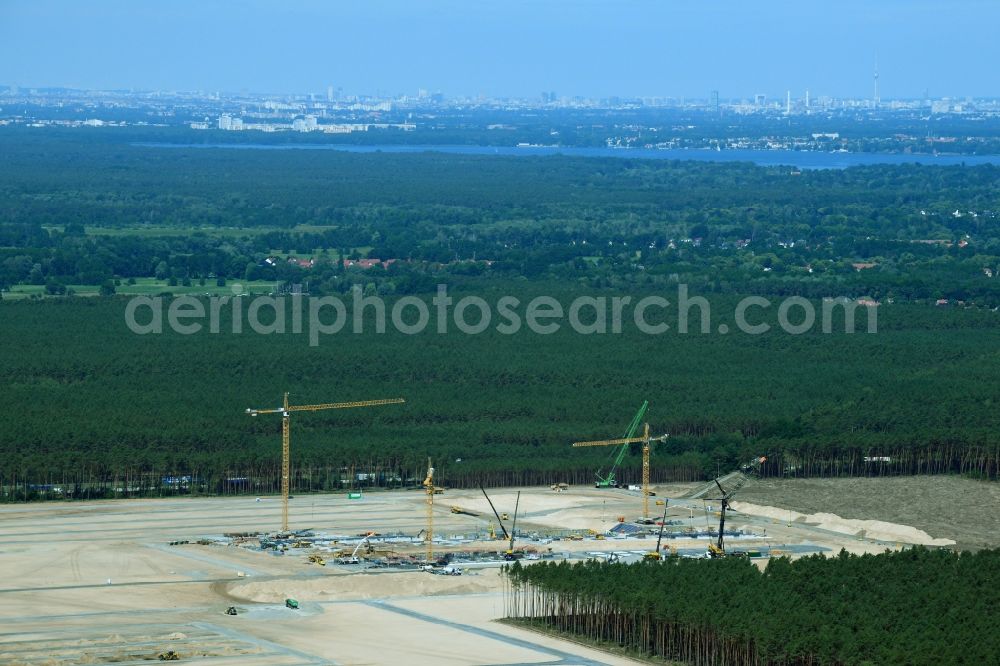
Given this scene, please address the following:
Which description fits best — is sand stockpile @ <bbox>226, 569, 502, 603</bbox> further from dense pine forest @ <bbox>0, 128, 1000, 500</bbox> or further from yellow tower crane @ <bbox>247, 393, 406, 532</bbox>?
dense pine forest @ <bbox>0, 128, 1000, 500</bbox>

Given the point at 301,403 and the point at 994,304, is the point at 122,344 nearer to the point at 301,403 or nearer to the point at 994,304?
the point at 301,403

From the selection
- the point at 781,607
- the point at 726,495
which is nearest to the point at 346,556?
the point at 726,495

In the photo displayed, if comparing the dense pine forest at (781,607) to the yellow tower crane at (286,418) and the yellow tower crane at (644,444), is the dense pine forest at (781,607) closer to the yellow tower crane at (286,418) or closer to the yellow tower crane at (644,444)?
the yellow tower crane at (286,418)

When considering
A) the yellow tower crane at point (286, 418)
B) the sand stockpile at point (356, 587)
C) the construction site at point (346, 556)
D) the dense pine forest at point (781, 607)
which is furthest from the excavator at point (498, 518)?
the dense pine forest at point (781, 607)

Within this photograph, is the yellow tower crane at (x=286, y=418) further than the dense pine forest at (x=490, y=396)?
No

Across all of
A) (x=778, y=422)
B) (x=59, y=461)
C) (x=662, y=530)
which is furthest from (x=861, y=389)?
(x=59, y=461)

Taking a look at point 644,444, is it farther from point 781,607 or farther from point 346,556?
point 781,607
